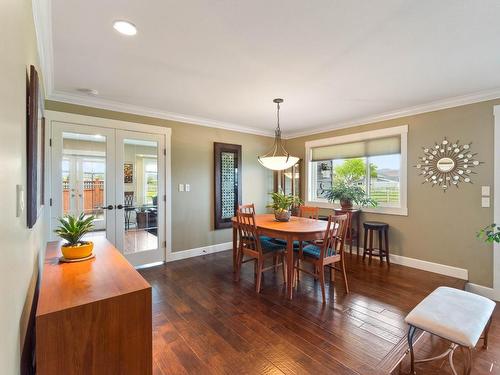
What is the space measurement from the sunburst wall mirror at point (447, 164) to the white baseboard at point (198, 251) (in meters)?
3.45

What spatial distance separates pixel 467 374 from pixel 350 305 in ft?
3.89

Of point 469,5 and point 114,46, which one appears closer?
point 469,5

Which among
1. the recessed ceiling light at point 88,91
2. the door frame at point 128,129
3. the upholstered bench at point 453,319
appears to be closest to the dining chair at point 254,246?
the door frame at point 128,129

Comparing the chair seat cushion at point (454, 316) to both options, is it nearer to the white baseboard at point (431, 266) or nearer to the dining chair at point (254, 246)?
the dining chair at point (254, 246)

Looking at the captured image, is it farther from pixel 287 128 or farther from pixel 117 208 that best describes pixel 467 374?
pixel 287 128

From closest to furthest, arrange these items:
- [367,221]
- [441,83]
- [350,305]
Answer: [350,305], [441,83], [367,221]

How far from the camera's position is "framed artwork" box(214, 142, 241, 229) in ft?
15.4

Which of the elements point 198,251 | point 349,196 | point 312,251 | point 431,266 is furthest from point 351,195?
point 198,251

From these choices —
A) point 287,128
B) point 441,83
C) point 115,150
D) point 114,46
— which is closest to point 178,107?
point 115,150

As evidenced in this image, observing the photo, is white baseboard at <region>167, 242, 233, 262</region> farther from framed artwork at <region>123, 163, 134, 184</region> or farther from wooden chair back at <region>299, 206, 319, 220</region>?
wooden chair back at <region>299, 206, 319, 220</region>

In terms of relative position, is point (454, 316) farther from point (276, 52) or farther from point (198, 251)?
point (198, 251)

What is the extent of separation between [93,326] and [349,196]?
4047 millimetres

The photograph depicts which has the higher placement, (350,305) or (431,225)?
(431,225)

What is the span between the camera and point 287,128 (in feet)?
17.2
